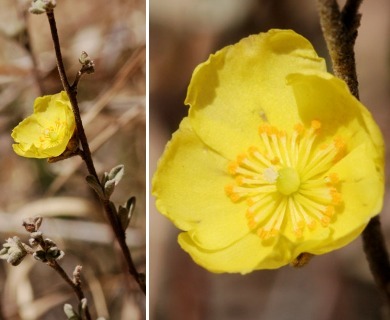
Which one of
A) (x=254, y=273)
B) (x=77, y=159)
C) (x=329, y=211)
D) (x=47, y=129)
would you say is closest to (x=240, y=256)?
(x=329, y=211)

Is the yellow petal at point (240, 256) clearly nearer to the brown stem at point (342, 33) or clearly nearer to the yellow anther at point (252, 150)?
the yellow anther at point (252, 150)

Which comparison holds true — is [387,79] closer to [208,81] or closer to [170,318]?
[170,318]

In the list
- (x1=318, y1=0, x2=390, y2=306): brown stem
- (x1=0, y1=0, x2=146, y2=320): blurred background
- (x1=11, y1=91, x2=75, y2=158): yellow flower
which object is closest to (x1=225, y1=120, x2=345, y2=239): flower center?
(x1=318, y1=0, x2=390, y2=306): brown stem

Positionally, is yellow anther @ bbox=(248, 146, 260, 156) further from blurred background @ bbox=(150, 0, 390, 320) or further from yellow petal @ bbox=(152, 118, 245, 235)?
blurred background @ bbox=(150, 0, 390, 320)

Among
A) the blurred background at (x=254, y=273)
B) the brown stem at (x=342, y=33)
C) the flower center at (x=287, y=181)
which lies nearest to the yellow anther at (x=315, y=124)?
the flower center at (x=287, y=181)

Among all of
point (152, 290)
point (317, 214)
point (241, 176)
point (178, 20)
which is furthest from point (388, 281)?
point (178, 20)
